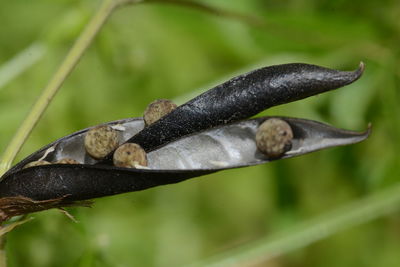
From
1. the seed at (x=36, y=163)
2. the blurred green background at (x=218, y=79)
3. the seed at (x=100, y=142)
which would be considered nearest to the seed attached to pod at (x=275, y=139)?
the seed at (x=100, y=142)

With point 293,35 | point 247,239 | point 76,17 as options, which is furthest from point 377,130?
point 76,17

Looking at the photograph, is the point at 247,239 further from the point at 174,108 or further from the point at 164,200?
the point at 174,108

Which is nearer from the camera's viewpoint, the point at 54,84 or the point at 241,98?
the point at 241,98

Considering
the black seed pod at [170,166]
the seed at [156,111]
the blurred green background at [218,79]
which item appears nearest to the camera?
the black seed pod at [170,166]

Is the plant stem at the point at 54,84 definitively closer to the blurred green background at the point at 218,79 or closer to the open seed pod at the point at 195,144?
the open seed pod at the point at 195,144

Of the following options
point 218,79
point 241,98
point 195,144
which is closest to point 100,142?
point 195,144

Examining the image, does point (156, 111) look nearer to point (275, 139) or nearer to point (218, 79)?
point (275, 139)

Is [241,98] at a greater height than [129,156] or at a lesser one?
greater
